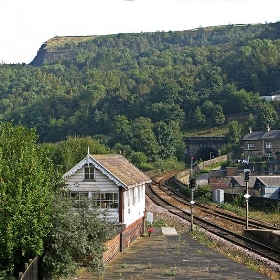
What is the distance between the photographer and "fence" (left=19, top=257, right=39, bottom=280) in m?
19.6

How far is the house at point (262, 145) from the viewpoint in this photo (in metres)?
104

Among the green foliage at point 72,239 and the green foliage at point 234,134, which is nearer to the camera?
the green foliage at point 72,239

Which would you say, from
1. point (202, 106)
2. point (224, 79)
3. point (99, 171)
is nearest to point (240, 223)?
point (99, 171)

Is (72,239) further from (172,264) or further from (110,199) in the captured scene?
(110,199)

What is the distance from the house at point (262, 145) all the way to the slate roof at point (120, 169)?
232ft

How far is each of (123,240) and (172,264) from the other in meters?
3.84

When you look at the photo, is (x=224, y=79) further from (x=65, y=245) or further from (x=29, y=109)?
(x=65, y=245)

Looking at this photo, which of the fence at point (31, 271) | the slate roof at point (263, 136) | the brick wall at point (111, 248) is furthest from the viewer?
the slate roof at point (263, 136)

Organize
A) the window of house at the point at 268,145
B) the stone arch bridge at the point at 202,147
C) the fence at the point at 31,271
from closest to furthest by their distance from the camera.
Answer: the fence at the point at 31,271 → the window of house at the point at 268,145 → the stone arch bridge at the point at 202,147

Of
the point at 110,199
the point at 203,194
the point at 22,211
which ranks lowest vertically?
the point at 203,194

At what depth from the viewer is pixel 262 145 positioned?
344ft

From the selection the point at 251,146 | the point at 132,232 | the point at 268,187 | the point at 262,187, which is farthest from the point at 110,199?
the point at 251,146

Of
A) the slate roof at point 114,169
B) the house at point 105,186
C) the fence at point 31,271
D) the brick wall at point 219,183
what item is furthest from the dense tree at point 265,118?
the fence at point 31,271

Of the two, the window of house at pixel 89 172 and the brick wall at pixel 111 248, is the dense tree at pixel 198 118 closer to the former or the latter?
the window of house at pixel 89 172
